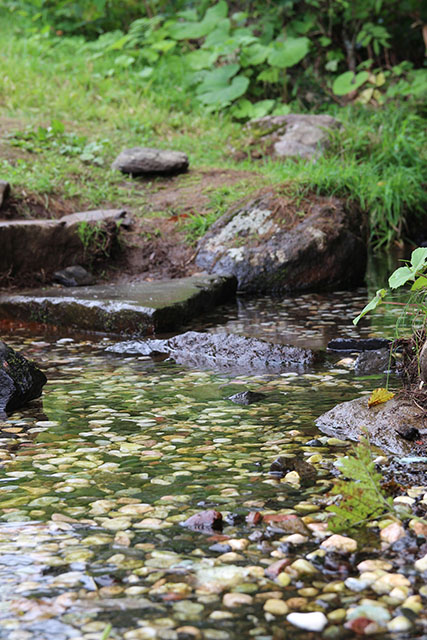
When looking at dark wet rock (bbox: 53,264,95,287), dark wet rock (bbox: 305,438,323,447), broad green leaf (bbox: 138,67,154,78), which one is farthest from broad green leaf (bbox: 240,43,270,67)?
dark wet rock (bbox: 305,438,323,447)

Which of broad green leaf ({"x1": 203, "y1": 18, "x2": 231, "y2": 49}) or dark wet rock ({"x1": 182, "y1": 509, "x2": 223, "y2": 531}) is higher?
broad green leaf ({"x1": 203, "y1": 18, "x2": 231, "y2": 49})

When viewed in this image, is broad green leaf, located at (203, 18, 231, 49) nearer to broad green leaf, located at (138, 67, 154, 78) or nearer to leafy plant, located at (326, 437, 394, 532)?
broad green leaf, located at (138, 67, 154, 78)

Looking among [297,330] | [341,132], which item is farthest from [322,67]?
[297,330]

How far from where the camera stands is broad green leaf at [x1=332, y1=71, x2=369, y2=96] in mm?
10930

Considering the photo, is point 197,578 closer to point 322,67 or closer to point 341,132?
point 341,132

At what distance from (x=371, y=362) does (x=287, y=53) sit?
26.1ft

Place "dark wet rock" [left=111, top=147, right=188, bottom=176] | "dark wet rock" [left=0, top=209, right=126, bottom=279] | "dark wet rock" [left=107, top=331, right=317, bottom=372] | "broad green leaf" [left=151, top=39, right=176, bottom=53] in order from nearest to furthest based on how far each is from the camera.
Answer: "dark wet rock" [left=107, top=331, right=317, bottom=372]
"dark wet rock" [left=0, top=209, right=126, bottom=279]
"dark wet rock" [left=111, top=147, right=188, bottom=176]
"broad green leaf" [left=151, top=39, right=176, bottom=53]

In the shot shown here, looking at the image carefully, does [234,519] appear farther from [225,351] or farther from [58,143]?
[58,143]

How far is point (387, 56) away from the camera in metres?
11.7

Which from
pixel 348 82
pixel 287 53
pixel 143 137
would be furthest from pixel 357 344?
pixel 348 82

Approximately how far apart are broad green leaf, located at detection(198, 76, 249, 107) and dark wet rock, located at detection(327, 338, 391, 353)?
6.81 metres

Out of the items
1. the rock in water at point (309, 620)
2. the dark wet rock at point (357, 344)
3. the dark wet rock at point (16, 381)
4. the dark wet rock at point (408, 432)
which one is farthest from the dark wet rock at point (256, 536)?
the dark wet rock at point (357, 344)

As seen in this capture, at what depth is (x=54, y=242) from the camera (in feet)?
20.7

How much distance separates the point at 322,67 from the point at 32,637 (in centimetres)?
1141
